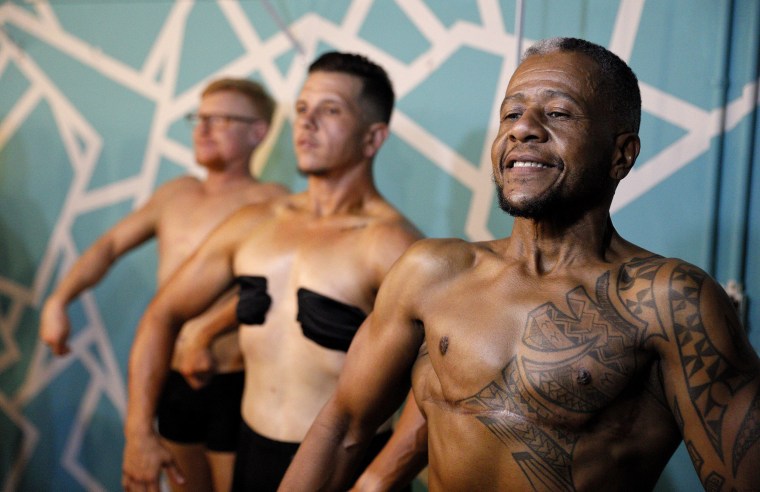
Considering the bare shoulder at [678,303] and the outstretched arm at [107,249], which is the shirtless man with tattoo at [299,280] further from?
the bare shoulder at [678,303]

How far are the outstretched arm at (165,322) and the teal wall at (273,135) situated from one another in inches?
32.9

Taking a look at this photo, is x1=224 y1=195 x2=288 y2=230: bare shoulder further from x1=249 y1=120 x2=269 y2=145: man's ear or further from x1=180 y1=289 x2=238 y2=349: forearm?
x1=249 y1=120 x2=269 y2=145: man's ear

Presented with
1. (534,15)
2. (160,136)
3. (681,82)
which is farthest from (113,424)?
(681,82)

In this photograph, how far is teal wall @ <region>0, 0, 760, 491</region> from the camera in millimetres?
2359

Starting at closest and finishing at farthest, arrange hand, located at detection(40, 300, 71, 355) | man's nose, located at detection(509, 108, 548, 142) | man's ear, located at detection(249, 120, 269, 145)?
man's nose, located at detection(509, 108, 548, 142), hand, located at detection(40, 300, 71, 355), man's ear, located at detection(249, 120, 269, 145)

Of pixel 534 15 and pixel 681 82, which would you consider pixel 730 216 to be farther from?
pixel 534 15

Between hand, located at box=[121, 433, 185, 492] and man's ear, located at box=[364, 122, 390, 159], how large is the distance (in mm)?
976

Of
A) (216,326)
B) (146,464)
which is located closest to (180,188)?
(216,326)

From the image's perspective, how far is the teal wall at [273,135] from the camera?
236 cm

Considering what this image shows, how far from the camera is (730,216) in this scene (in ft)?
7.61

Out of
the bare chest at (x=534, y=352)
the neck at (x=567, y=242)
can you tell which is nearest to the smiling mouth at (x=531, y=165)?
the neck at (x=567, y=242)

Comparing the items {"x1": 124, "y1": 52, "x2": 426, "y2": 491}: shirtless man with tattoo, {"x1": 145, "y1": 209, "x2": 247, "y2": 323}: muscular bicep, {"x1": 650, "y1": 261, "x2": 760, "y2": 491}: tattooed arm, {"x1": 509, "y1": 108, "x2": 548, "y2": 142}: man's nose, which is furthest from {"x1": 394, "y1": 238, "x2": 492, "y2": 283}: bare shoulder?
{"x1": 145, "y1": 209, "x2": 247, "y2": 323}: muscular bicep

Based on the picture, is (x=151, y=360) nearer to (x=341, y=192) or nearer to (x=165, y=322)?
(x=165, y=322)

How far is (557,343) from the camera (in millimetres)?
1308
